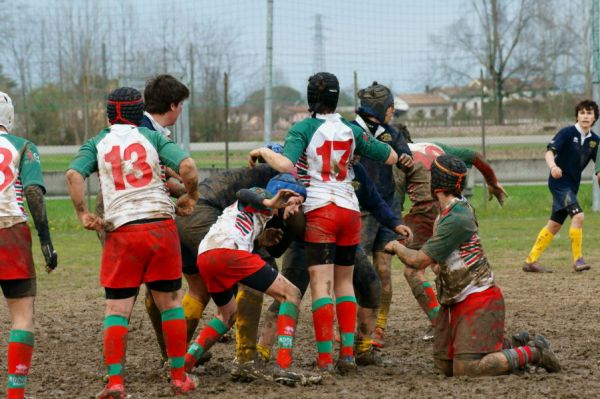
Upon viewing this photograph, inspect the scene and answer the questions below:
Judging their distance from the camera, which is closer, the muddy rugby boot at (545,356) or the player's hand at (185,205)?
the player's hand at (185,205)

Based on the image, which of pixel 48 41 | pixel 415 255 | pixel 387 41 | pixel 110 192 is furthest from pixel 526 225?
pixel 48 41

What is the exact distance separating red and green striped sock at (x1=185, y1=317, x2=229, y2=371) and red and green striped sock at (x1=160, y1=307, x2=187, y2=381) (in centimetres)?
43

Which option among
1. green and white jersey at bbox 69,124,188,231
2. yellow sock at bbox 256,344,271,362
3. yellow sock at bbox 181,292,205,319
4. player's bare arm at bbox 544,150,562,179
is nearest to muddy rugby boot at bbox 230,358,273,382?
yellow sock at bbox 256,344,271,362

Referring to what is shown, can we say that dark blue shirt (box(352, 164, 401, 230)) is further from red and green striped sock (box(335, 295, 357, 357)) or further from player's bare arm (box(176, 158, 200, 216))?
player's bare arm (box(176, 158, 200, 216))

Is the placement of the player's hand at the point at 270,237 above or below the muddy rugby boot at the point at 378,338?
above

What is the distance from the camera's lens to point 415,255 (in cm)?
650

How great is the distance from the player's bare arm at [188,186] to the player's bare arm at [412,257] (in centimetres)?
144

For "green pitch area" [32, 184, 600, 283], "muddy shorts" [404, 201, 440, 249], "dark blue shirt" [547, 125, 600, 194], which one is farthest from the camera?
"green pitch area" [32, 184, 600, 283]

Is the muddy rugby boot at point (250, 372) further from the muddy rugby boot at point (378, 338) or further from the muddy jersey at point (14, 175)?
the muddy jersey at point (14, 175)

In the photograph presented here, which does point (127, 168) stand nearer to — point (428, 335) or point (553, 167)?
point (428, 335)

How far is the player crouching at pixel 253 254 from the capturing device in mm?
6230

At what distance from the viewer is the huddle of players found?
19.3 feet

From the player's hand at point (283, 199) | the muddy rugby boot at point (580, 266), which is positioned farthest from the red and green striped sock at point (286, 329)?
the muddy rugby boot at point (580, 266)

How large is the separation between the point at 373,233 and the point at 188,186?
250 centimetres
